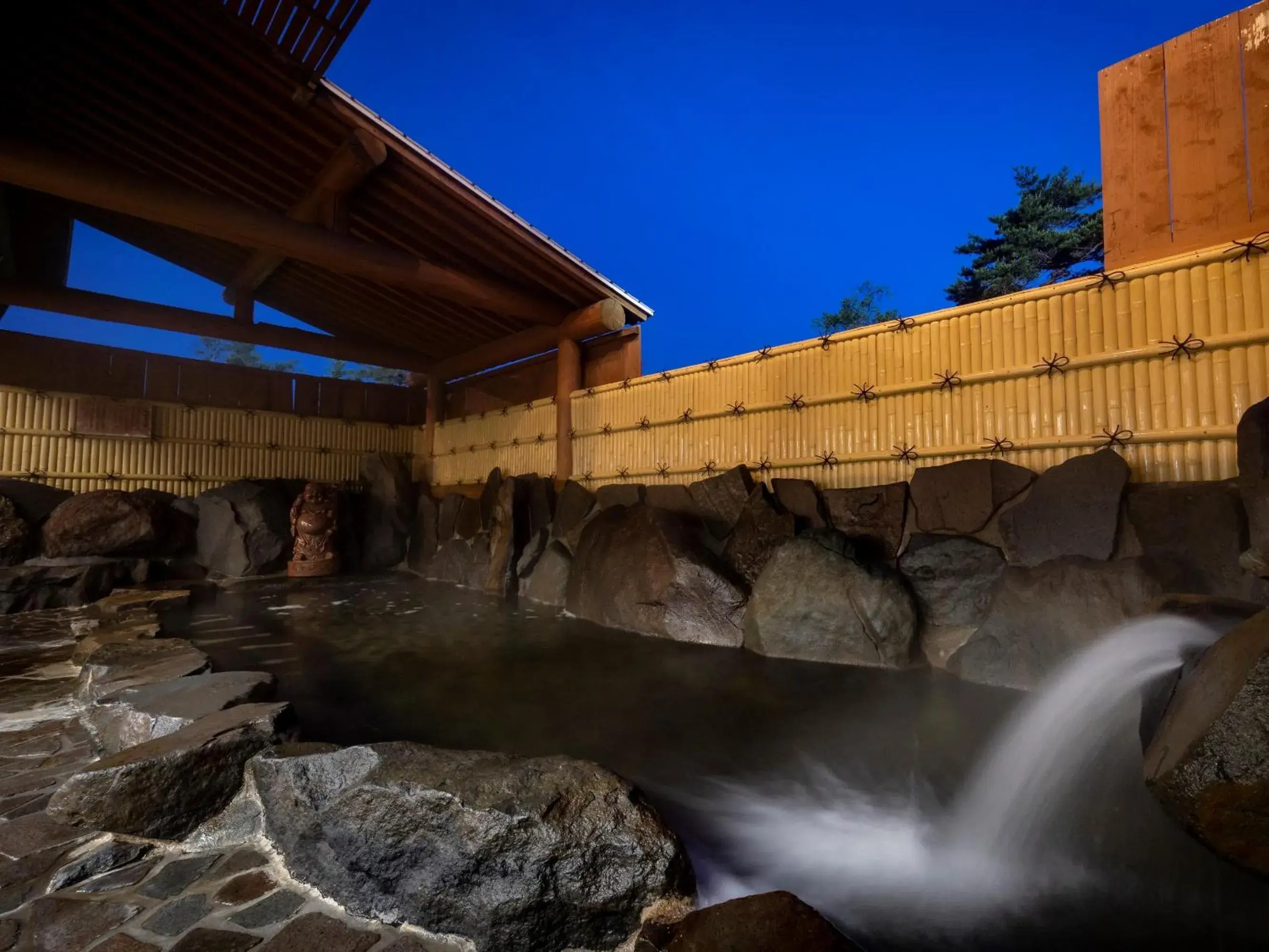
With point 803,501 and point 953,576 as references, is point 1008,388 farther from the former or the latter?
point 803,501

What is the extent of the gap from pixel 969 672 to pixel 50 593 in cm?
1032

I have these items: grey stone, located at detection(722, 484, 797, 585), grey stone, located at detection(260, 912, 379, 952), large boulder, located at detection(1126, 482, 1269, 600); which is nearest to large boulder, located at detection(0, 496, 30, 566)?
grey stone, located at detection(722, 484, 797, 585)

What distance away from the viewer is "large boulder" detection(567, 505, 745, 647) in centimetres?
617

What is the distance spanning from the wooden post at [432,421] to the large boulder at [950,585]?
34.8 feet

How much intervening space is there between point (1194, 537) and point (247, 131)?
10571 mm

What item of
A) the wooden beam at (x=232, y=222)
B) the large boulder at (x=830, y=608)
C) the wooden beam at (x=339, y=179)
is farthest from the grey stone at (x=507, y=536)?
the large boulder at (x=830, y=608)

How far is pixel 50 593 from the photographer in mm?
7734

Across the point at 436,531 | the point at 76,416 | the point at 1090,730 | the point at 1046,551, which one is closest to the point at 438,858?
the point at 1090,730

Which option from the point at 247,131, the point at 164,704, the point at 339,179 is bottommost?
the point at 164,704

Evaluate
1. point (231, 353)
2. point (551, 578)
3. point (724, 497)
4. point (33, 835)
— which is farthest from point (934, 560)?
point (231, 353)

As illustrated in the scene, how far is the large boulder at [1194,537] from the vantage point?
4.02 m

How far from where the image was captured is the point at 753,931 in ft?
5.18

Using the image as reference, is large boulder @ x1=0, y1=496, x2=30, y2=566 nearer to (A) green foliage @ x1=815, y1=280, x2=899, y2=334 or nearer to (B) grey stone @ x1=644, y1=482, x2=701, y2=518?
(B) grey stone @ x1=644, y1=482, x2=701, y2=518

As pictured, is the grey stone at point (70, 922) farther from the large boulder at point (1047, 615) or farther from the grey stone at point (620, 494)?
the grey stone at point (620, 494)
